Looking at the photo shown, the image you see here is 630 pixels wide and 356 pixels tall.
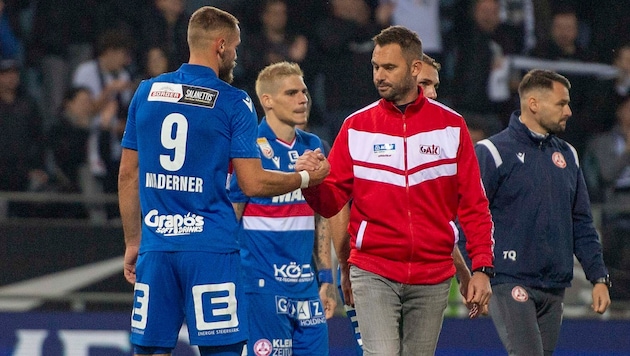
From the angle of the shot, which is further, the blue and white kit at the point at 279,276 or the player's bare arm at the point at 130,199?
the blue and white kit at the point at 279,276

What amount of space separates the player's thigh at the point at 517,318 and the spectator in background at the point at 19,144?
5.86 meters

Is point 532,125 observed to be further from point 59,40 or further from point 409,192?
point 59,40

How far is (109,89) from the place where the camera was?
11625 millimetres

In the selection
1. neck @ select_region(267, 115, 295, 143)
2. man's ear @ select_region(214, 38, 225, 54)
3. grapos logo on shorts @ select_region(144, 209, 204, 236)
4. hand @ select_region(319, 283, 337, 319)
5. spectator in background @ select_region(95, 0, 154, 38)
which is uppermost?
spectator in background @ select_region(95, 0, 154, 38)

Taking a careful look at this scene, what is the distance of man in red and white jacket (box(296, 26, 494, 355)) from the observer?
581 cm

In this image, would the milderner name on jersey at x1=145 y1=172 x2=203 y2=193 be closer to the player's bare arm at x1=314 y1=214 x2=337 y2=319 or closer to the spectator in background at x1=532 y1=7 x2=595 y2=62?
the player's bare arm at x1=314 y1=214 x2=337 y2=319

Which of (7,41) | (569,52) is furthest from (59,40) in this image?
(569,52)

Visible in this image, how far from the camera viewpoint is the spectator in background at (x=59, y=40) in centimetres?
1199

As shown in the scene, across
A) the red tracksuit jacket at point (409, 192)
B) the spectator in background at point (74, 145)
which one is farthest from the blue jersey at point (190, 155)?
the spectator in background at point (74, 145)

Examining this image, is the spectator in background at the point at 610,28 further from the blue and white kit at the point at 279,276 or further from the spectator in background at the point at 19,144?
the blue and white kit at the point at 279,276

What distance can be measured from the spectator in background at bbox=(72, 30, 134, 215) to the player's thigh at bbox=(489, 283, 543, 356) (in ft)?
18.1

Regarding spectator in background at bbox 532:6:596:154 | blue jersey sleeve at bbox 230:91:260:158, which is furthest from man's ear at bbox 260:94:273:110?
spectator in background at bbox 532:6:596:154

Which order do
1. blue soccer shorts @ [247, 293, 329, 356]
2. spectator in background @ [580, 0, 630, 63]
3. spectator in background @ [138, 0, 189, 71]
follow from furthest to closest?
1. spectator in background @ [580, 0, 630, 63]
2. spectator in background @ [138, 0, 189, 71]
3. blue soccer shorts @ [247, 293, 329, 356]

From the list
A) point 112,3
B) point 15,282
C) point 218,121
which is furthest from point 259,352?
point 112,3
